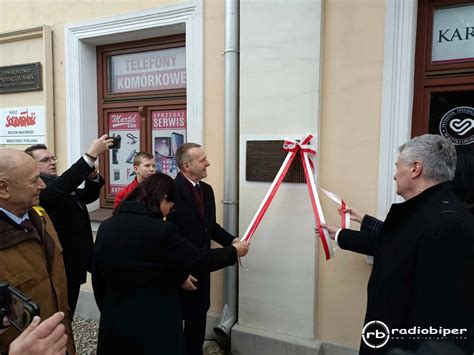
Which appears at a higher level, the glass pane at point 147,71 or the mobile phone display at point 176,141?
the glass pane at point 147,71

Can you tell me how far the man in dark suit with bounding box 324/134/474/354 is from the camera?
141cm

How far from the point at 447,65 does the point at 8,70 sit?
477 cm

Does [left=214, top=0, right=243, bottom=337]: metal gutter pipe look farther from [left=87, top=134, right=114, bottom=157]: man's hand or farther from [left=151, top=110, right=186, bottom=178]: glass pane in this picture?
[left=87, top=134, right=114, bottom=157]: man's hand

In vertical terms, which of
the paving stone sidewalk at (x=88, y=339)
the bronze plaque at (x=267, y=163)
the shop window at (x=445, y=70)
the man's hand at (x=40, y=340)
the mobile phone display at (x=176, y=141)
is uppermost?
the shop window at (x=445, y=70)

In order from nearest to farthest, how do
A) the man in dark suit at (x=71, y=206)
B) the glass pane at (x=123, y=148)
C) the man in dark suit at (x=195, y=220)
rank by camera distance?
the man in dark suit at (x=71, y=206)
the man in dark suit at (x=195, y=220)
the glass pane at (x=123, y=148)

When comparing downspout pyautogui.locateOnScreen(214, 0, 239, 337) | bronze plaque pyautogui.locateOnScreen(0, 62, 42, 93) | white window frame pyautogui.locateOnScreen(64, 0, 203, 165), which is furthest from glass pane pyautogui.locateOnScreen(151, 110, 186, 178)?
bronze plaque pyautogui.locateOnScreen(0, 62, 42, 93)

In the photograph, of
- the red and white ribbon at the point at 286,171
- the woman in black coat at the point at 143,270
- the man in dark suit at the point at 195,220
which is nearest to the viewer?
the woman in black coat at the point at 143,270

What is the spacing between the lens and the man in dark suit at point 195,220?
2.81m

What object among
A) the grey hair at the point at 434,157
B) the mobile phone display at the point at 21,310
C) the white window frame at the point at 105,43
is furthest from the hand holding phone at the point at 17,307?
the white window frame at the point at 105,43

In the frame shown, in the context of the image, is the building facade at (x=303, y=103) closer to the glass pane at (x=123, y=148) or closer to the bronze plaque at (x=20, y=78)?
the glass pane at (x=123, y=148)

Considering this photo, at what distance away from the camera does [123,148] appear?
431cm

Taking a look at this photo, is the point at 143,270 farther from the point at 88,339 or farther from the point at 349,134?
the point at 88,339

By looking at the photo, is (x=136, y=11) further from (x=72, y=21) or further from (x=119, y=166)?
(x=119, y=166)

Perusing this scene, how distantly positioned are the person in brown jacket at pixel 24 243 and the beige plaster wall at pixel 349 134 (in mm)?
2067
